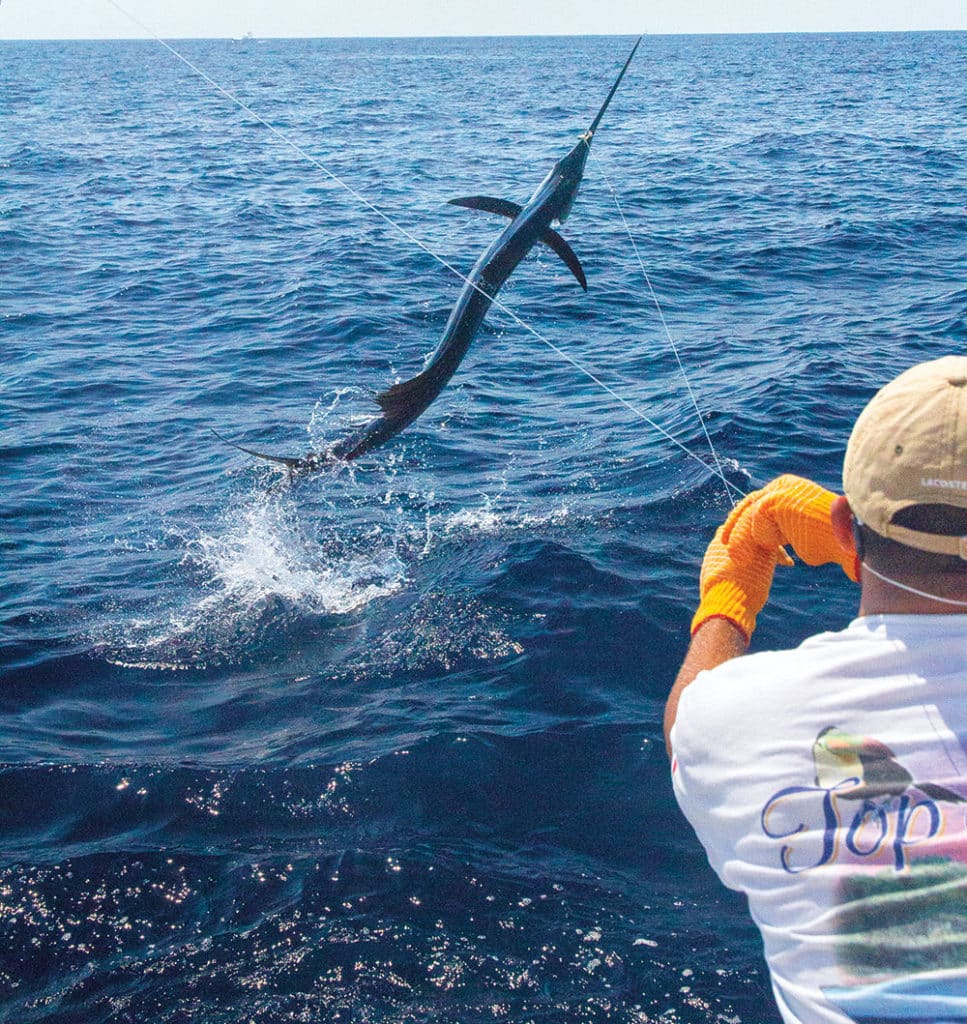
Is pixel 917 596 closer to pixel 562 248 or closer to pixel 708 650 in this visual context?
pixel 708 650

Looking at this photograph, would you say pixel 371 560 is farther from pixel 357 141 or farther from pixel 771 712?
pixel 357 141

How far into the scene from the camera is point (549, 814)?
168 inches

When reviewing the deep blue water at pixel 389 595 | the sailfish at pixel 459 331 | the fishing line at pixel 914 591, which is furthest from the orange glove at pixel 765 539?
the sailfish at pixel 459 331

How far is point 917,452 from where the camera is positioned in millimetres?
1623

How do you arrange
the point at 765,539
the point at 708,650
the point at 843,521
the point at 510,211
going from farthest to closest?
the point at 510,211 → the point at 765,539 → the point at 708,650 → the point at 843,521

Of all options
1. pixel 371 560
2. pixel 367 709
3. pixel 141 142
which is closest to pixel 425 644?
pixel 367 709

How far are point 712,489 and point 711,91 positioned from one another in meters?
42.3

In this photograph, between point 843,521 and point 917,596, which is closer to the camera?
point 917,596

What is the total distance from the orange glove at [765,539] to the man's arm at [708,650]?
12 centimetres

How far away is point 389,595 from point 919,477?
485 centimetres

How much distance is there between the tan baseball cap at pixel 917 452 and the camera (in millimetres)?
1598

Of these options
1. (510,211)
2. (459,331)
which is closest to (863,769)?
(459,331)

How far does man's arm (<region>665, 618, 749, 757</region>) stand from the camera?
2148mm

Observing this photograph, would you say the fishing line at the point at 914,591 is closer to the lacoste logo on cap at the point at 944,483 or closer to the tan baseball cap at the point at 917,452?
the tan baseball cap at the point at 917,452
